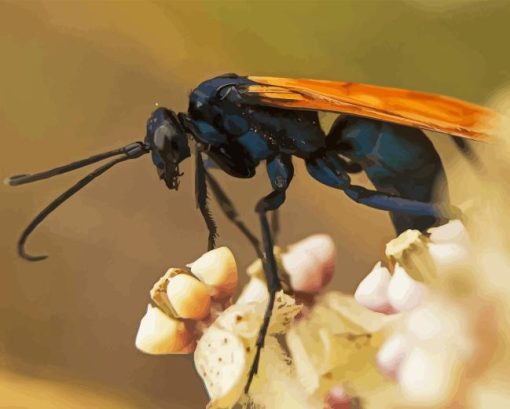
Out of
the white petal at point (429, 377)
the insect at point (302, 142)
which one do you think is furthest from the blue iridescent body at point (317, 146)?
the white petal at point (429, 377)

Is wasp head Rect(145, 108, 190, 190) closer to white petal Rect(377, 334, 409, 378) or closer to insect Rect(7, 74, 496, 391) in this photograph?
insect Rect(7, 74, 496, 391)

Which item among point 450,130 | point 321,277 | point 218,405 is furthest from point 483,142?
point 218,405

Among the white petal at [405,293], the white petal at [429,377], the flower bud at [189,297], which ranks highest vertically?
the flower bud at [189,297]

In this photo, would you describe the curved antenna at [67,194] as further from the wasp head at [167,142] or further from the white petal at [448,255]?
the white petal at [448,255]

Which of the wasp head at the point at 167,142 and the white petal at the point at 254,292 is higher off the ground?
the wasp head at the point at 167,142

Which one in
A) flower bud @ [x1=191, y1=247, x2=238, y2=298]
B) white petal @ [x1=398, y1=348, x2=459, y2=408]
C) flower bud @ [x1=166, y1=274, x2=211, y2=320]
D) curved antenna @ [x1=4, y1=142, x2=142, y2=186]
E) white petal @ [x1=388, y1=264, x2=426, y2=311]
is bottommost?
white petal @ [x1=398, y1=348, x2=459, y2=408]

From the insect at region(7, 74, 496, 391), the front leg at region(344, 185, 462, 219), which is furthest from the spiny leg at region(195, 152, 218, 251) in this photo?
the front leg at region(344, 185, 462, 219)

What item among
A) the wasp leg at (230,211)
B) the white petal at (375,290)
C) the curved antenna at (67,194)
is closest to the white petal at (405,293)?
the white petal at (375,290)

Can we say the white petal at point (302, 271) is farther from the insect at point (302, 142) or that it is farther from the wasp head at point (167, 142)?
the wasp head at point (167, 142)
